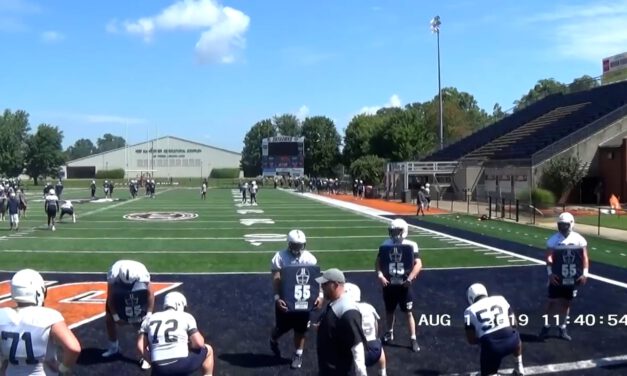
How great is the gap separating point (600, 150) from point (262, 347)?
34638 mm

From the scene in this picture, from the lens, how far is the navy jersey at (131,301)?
27.4 ft

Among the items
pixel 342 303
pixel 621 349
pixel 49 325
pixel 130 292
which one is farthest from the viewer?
pixel 621 349

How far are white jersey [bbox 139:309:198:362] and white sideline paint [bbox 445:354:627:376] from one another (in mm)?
3554

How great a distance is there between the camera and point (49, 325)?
16.0ft

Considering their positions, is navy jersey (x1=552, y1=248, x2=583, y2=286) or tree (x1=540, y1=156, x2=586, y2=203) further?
tree (x1=540, y1=156, x2=586, y2=203)

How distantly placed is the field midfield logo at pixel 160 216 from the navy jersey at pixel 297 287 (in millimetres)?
22087

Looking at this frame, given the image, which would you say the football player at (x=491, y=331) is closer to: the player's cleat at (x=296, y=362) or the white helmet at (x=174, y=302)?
the player's cleat at (x=296, y=362)

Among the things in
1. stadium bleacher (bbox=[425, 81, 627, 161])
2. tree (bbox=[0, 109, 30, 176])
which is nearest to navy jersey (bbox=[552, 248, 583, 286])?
stadium bleacher (bbox=[425, 81, 627, 161])

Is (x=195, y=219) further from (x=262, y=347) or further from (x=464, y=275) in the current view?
(x=262, y=347)

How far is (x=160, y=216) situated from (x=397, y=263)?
2370cm

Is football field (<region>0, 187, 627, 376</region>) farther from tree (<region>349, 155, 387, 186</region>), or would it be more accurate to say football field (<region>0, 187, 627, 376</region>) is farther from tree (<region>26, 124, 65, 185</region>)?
tree (<region>26, 124, 65, 185</region>)

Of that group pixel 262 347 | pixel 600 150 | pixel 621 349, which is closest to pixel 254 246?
pixel 262 347

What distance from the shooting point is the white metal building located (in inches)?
4459

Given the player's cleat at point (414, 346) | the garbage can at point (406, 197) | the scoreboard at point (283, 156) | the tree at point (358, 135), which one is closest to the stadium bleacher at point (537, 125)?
the garbage can at point (406, 197)
